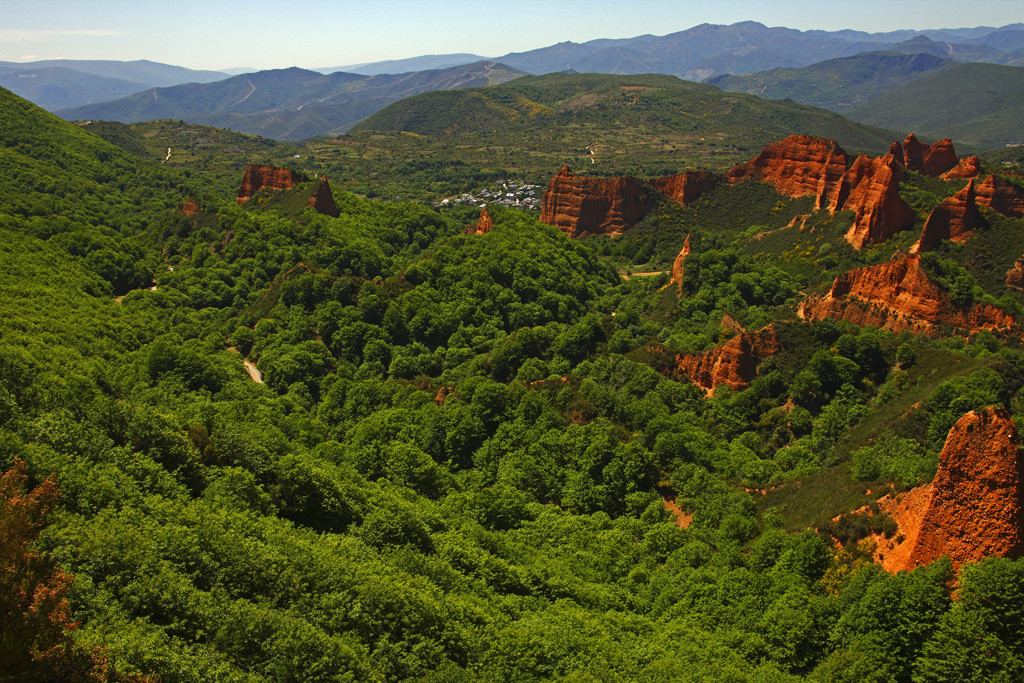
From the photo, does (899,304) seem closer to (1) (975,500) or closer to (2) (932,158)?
(1) (975,500)

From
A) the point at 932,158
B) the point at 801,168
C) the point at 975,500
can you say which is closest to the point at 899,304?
the point at 975,500

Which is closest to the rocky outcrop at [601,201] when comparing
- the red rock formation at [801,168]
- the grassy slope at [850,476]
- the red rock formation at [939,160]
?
the red rock formation at [801,168]

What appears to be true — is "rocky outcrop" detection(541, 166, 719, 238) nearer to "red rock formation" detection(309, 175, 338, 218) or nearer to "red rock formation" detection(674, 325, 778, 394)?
"red rock formation" detection(309, 175, 338, 218)

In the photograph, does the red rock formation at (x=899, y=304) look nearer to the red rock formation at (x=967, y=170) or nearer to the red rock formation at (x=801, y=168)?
the red rock formation at (x=801, y=168)

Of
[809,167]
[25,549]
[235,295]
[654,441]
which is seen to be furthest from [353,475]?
[809,167]

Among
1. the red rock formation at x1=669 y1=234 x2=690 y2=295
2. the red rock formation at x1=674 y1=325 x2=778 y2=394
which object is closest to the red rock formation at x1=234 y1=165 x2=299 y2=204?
the red rock formation at x1=669 y1=234 x2=690 y2=295

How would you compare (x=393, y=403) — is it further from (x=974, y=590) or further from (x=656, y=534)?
(x=974, y=590)
